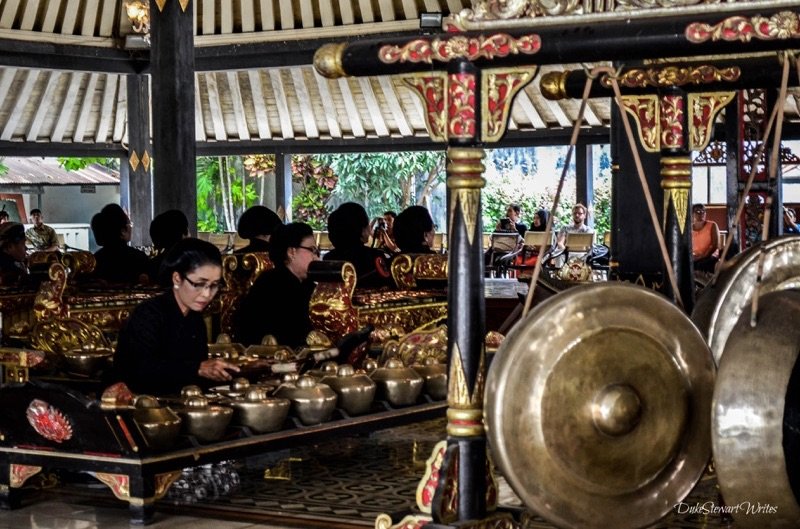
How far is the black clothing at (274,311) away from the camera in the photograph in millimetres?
7031

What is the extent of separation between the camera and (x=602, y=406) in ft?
13.3

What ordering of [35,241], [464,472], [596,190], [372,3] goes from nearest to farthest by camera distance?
[464,472], [372,3], [35,241], [596,190]

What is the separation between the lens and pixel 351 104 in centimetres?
1758

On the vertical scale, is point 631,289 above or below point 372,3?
below

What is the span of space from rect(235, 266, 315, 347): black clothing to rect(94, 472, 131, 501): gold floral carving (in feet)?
6.83

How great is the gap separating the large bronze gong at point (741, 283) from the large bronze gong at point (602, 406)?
0.41 metres

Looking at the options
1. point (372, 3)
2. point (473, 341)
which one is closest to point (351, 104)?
point (372, 3)

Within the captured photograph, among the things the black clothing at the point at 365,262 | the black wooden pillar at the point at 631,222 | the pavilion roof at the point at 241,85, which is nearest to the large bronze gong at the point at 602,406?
the black wooden pillar at the point at 631,222

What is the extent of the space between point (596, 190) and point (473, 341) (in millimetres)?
16364

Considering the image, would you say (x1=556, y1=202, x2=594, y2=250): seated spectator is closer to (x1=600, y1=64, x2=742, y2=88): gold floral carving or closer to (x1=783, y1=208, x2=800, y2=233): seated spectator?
(x1=783, y1=208, x2=800, y2=233): seated spectator

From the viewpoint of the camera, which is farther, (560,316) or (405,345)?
(405,345)

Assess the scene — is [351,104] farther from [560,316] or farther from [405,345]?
[560,316]

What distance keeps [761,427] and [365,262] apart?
17.1ft

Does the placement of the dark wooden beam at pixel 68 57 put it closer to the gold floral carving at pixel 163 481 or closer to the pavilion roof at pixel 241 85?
the pavilion roof at pixel 241 85
